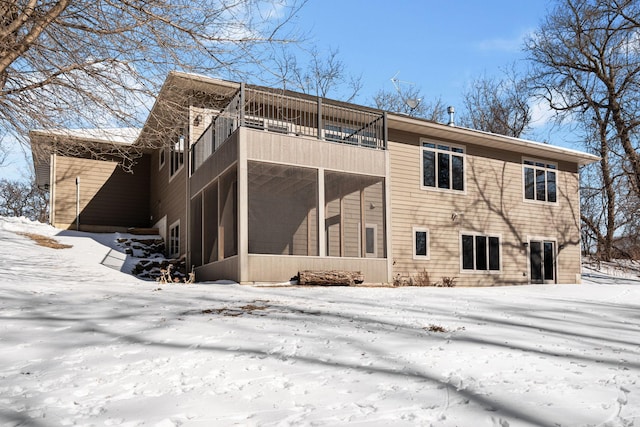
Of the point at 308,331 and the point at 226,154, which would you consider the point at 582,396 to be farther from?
the point at 226,154

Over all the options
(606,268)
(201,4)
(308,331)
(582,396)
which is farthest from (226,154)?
(606,268)

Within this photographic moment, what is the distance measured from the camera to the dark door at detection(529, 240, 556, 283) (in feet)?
60.9

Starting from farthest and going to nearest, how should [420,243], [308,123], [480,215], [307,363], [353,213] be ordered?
[480,215], [420,243], [353,213], [308,123], [307,363]

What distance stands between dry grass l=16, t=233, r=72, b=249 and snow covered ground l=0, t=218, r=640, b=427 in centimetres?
822

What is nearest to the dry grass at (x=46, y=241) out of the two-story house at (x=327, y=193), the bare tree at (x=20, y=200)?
the two-story house at (x=327, y=193)

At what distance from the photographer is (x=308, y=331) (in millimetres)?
6004

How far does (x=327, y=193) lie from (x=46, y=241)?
8.79 m

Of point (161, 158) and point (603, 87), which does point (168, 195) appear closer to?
point (161, 158)

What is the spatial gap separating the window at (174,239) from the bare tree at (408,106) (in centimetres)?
1720

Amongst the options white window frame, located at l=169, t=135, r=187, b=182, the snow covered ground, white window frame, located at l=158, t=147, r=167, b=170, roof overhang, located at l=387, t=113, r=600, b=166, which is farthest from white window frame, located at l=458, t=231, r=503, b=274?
white window frame, located at l=158, t=147, r=167, b=170

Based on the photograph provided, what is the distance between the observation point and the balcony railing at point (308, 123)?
43.3 feet

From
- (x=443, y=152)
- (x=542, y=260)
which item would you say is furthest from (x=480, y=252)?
(x=443, y=152)

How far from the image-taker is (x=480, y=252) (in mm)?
17453

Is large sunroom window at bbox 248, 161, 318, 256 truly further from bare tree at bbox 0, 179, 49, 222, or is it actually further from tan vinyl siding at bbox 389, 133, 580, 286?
bare tree at bbox 0, 179, 49, 222
